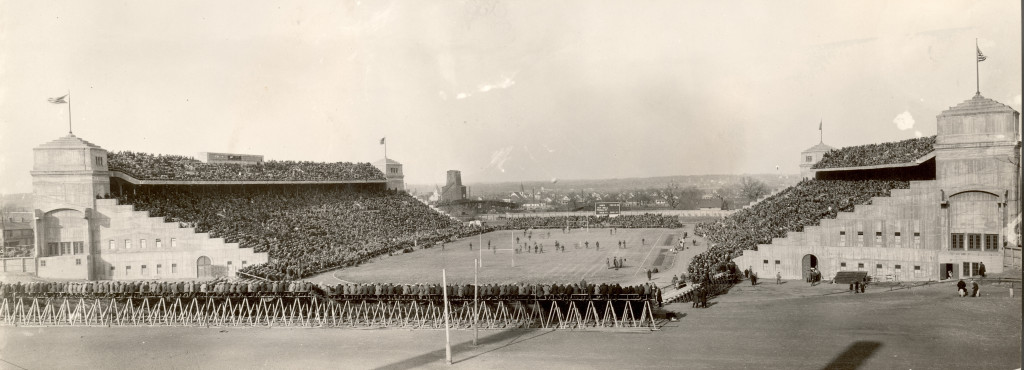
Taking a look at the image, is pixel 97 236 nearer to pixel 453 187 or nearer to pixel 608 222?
pixel 608 222

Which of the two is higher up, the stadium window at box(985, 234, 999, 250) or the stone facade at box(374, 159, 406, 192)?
the stone facade at box(374, 159, 406, 192)

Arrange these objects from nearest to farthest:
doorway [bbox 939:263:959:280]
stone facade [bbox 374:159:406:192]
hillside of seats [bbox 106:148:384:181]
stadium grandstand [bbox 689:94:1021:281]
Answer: stadium grandstand [bbox 689:94:1021:281]
doorway [bbox 939:263:959:280]
hillside of seats [bbox 106:148:384:181]
stone facade [bbox 374:159:406:192]

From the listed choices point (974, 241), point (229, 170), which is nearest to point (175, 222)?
point (229, 170)

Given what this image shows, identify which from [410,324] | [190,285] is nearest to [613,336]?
[410,324]

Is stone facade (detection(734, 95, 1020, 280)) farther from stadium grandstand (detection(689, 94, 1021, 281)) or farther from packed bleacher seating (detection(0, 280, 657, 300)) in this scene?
packed bleacher seating (detection(0, 280, 657, 300))

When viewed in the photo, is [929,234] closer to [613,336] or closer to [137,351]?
[613,336]

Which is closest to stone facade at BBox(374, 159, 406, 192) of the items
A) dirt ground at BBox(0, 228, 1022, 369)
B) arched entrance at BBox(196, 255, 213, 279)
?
arched entrance at BBox(196, 255, 213, 279)

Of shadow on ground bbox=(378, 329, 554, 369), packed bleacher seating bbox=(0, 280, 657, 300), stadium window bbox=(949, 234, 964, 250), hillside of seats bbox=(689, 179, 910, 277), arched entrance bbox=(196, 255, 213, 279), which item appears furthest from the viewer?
arched entrance bbox=(196, 255, 213, 279)
